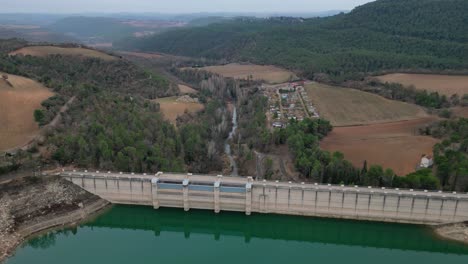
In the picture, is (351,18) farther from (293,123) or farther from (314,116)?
(293,123)

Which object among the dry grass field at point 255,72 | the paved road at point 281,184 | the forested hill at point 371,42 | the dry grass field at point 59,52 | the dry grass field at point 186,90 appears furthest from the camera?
the dry grass field at point 255,72

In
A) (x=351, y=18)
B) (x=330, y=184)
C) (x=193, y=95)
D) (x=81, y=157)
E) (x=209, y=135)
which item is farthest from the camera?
(x=351, y=18)

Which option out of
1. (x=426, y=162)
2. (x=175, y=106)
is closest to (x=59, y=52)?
(x=175, y=106)

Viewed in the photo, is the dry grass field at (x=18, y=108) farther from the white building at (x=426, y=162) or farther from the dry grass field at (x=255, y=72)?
the dry grass field at (x=255, y=72)

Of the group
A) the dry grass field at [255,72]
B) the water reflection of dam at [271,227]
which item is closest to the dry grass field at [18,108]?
the water reflection of dam at [271,227]

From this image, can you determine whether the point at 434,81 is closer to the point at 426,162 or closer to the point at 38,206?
the point at 426,162

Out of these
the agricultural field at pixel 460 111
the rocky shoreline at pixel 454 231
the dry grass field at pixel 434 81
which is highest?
the dry grass field at pixel 434 81

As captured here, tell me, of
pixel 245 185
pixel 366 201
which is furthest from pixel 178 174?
pixel 366 201
